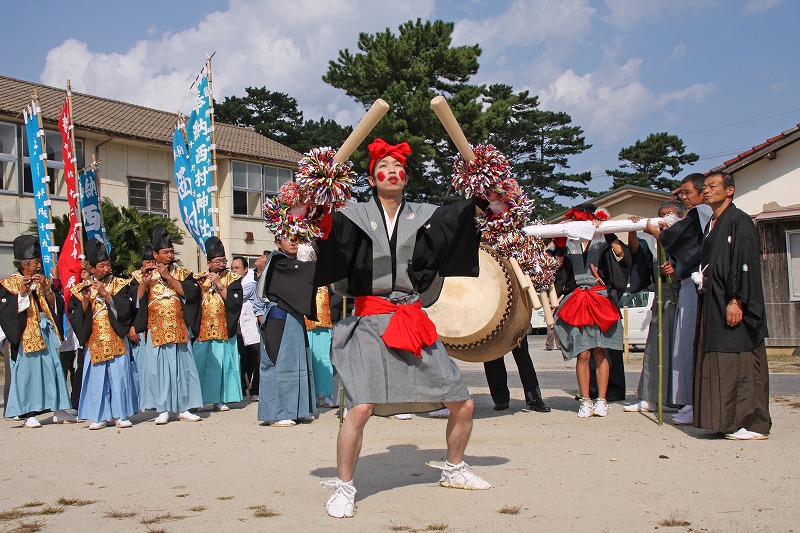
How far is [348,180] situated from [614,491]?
2335 mm

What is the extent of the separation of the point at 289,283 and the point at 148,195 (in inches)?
769

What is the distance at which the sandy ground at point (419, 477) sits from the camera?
12.9 feet

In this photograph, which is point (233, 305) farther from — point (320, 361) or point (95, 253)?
point (95, 253)

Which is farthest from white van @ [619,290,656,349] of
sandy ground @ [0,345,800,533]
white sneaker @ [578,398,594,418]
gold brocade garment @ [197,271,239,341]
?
gold brocade garment @ [197,271,239,341]

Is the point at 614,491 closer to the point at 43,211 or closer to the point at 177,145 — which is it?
the point at 177,145

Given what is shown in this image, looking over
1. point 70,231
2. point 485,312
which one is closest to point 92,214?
point 70,231

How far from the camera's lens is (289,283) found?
7953mm

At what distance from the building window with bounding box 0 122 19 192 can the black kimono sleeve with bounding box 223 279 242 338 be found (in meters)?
16.0

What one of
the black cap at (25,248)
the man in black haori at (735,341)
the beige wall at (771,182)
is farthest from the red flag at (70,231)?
the beige wall at (771,182)

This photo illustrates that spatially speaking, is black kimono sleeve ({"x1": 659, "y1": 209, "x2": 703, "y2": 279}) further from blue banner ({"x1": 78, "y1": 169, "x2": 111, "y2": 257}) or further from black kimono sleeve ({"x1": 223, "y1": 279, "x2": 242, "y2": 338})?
blue banner ({"x1": 78, "y1": 169, "x2": 111, "y2": 257})

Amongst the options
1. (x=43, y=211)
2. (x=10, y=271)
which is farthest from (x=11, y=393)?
(x=10, y=271)

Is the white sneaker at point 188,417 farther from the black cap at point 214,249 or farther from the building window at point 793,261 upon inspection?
the building window at point 793,261

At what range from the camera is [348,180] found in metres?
4.23

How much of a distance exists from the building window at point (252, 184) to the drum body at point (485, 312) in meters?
22.3
